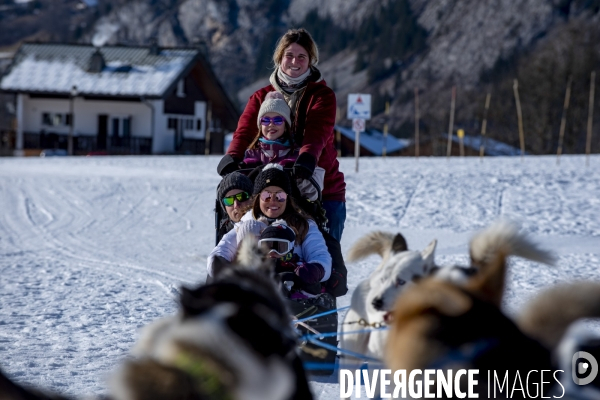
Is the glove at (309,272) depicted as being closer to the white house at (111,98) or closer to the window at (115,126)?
the white house at (111,98)

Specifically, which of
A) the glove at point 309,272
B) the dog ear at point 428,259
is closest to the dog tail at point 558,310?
the dog ear at point 428,259

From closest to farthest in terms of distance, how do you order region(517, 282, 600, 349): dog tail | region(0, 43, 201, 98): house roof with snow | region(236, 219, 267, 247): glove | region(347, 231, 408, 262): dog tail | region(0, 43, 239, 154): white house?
region(517, 282, 600, 349): dog tail
region(347, 231, 408, 262): dog tail
region(236, 219, 267, 247): glove
region(0, 43, 201, 98): house roof with snow
region(0, 43, 239, 154): white house

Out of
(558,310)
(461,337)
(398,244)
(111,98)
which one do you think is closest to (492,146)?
(111,98)

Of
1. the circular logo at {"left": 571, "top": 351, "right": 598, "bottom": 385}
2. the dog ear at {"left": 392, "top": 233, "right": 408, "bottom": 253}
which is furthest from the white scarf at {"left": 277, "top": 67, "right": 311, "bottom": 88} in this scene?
the circular logo at {"left": 571, "top": 351, "right": 598, "bottom": 385}

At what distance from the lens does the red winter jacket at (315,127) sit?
456 centimetres

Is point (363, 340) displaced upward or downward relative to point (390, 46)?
downward

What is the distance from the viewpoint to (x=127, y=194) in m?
14.4

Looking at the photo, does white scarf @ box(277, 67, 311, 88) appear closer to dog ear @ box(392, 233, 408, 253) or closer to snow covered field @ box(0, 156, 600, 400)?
snow covered field @ box(0, 156, 600, 400)

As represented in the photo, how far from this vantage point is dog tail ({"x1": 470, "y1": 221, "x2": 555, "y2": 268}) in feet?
8.38

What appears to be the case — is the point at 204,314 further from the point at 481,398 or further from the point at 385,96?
the point at 385,96

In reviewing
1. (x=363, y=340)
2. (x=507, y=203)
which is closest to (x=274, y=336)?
(x=363, y=340)

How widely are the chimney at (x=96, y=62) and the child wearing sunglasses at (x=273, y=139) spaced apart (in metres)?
34.3

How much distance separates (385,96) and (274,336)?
254 ft

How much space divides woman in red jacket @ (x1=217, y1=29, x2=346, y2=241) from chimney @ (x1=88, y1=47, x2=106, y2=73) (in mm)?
34102
